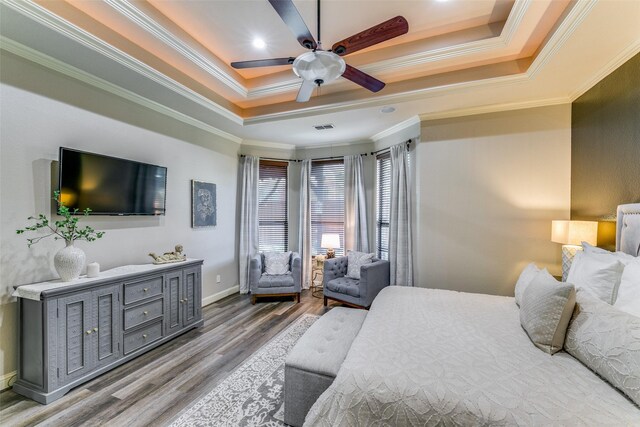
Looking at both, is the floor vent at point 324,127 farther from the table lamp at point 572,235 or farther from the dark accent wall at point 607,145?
the table lamp at point 572,235

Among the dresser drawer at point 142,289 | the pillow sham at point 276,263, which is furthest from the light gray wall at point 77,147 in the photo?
the pillow sham at point 276,263

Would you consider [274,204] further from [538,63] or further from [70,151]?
[538,63]

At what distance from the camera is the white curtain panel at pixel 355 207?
4.67 meters

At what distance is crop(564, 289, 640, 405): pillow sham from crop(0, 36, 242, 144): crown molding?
14.4ft

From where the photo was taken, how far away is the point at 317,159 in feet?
16.9

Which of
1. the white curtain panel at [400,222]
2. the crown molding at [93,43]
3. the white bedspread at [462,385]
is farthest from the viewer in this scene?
the white curtain panel at [400,222]

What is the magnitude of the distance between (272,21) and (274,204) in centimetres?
323

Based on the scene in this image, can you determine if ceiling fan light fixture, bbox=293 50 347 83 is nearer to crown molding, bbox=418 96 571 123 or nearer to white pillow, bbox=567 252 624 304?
crown molding, bbox=418 96 571 123

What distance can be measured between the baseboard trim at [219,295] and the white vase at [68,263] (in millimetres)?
2028

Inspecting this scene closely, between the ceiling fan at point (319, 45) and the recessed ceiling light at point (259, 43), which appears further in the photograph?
the recessed ceiling light at point (259, 43)

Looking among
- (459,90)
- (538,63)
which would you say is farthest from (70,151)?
(538,63)

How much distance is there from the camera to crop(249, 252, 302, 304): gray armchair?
421 cm

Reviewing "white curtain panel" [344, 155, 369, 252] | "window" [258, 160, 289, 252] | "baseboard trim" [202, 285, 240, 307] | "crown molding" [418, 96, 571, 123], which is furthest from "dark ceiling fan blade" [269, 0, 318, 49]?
"baseboard trim" [202, 285, 240, 307]

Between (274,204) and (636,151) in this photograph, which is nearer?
(636,151)
